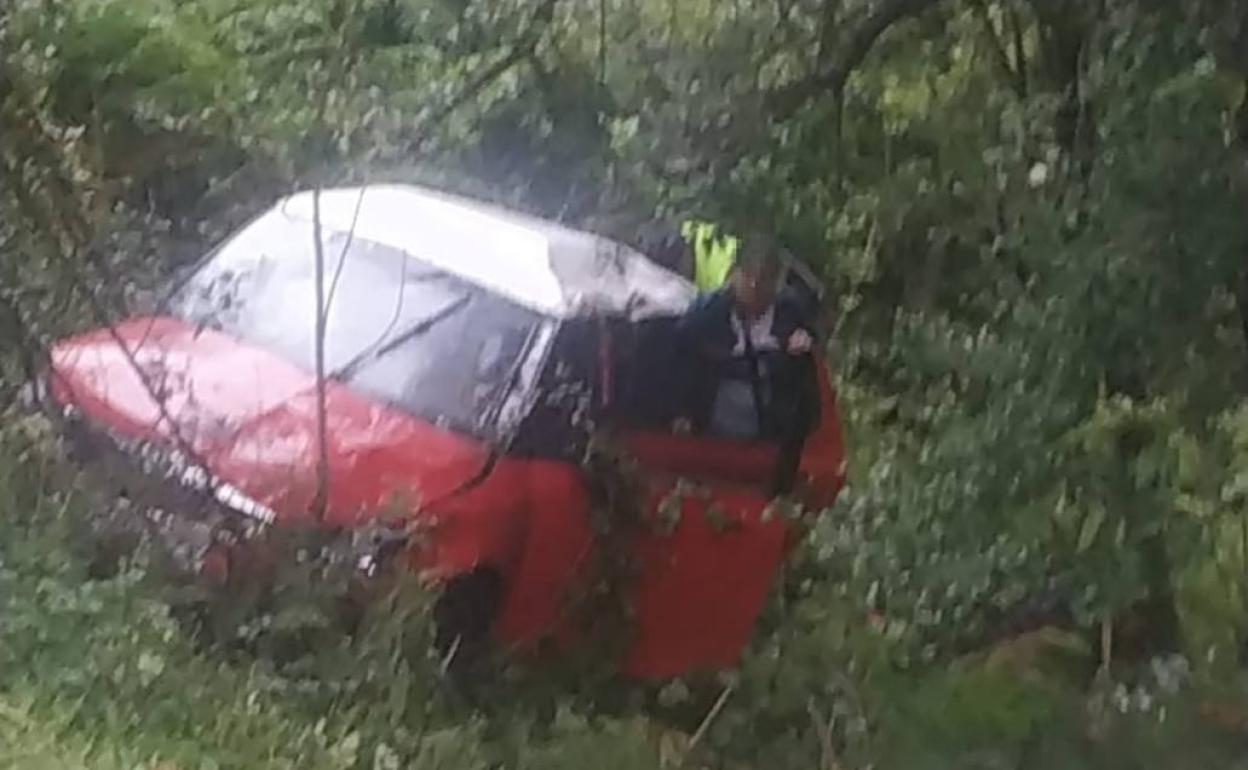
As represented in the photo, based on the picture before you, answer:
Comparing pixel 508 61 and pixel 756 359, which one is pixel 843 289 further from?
pixel 508 61

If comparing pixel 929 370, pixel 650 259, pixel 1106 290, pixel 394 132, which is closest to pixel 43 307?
pixel 394 132

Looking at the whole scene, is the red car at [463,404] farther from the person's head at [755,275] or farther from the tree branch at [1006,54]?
the tree branch at [1006,54]

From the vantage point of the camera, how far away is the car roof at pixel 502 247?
1071 millimetres

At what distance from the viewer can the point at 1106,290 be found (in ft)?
3.58

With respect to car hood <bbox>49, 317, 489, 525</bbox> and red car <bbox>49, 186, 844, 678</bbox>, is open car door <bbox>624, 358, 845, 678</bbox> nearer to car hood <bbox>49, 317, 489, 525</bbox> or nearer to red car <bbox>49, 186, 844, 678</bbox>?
red car <bbox>49, 186, 844, 678</bbox>

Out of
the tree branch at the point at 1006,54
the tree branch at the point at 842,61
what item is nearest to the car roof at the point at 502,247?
the tree branch at the point at 842,61

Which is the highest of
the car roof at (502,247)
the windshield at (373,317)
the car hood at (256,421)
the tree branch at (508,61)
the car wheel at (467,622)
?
the tree branch at (508,61)

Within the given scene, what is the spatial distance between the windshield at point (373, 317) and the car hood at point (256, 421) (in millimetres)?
13

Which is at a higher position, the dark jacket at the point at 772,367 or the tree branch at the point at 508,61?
the tree branch at the point at 508,61

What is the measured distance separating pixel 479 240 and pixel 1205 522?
1.67 ft

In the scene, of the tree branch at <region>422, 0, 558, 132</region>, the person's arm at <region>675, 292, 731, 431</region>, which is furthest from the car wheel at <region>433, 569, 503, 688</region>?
the tree branch at <region>422, 0, 558, 132</region>

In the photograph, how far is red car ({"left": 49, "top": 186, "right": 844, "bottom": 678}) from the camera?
1.06 metres

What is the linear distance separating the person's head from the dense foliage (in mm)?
17

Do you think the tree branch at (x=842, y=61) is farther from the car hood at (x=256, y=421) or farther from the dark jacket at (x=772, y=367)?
the car hood at (x=256, y=421)
